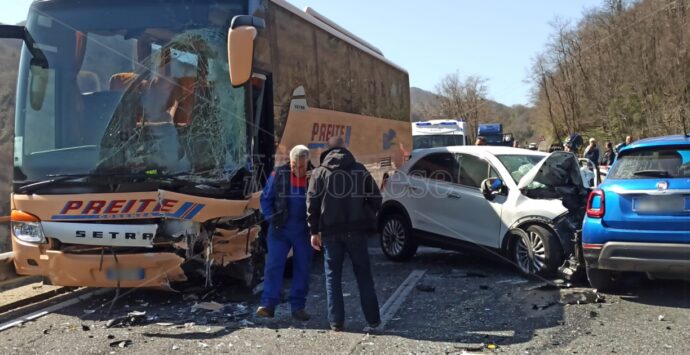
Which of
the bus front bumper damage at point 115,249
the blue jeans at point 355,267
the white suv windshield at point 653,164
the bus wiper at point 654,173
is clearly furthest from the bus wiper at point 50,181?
the bus wiper at point 654,173

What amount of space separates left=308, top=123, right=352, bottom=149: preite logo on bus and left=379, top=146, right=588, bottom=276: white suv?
1286 millimetres

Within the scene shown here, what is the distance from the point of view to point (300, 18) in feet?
26.3

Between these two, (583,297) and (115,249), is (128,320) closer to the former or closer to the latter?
(115,249)

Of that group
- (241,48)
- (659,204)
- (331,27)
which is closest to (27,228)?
(241,48)

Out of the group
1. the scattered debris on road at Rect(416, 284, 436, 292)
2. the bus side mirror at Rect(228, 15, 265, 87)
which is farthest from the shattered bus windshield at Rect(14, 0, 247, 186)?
the scattered debris on road at Rect(416, 284, 436, 292)

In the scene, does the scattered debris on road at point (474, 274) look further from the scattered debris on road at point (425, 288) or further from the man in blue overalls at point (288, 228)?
the man in blue overalls at point (288, 228)

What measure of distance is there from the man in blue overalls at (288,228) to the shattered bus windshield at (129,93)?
69 cm

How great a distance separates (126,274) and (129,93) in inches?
73.3

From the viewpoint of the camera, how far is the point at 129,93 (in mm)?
6066

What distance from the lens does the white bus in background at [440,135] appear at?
2106cm

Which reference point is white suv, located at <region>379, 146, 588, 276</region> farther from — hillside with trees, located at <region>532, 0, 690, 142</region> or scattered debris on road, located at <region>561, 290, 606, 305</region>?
hillside with trees, located at <region>532, 0, 690, 142</region>

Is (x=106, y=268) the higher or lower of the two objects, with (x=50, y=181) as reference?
lower

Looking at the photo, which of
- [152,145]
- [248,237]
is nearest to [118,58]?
[152,145]

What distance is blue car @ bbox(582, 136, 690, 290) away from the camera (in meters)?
5.71
